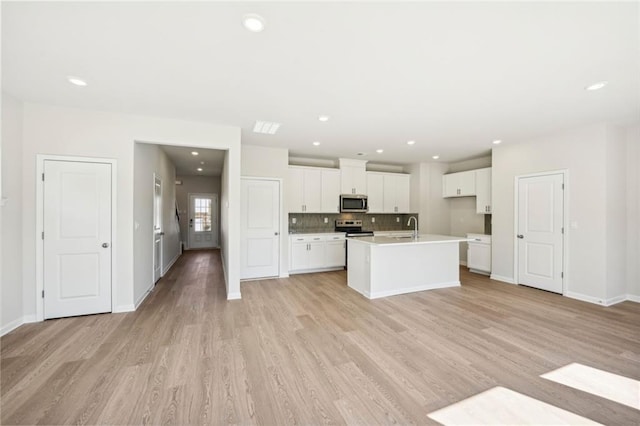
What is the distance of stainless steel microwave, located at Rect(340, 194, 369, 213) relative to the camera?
6.40 m

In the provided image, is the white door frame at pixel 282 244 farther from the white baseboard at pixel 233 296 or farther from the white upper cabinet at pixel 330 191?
the white baseboard at pixel 233 296

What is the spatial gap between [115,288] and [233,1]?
371 centimetres

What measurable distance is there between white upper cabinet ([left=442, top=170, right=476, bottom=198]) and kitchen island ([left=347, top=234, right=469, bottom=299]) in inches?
78.6

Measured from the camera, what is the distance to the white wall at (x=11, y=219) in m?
2.86

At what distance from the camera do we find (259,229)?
5.33 m

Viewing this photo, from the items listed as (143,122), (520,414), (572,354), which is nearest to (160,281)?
(143,122)

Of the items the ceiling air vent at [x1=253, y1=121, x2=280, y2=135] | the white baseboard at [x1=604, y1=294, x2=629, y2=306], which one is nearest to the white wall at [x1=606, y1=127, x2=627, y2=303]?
the white baseboard at [x1=604, y1=294, x2=629, y2=306]

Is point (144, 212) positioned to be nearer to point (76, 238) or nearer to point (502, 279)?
point (76, 238)

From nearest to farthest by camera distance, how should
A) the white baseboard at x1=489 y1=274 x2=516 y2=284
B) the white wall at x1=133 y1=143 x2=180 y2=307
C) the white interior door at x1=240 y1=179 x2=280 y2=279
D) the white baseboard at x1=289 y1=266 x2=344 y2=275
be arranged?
the white wall at x1=133 y1=143 x2=180 y2=307 → the white baseboard at x1=489 y1=274 x2=516 y2=284 → the white interior door at x1=240 y1=179 x2=280 y2=279 → the white baseboard at x1=289 y1=266 x2=344 y2=275

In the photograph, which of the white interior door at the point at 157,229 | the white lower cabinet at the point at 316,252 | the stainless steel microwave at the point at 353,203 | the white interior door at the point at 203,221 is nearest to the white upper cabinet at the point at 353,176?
the stainless steel microwave at the point at 353,203

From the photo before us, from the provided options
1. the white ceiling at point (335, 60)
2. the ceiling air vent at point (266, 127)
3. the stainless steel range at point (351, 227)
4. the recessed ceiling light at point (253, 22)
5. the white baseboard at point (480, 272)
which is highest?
the ceiling air vent at point (266, 127)

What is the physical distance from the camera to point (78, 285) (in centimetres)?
337

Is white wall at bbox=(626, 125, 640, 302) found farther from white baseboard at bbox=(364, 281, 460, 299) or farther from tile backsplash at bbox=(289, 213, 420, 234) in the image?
tile backsplash at bbox=(289, 213, 420, 234)

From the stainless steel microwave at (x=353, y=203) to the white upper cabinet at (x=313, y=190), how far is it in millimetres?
144
